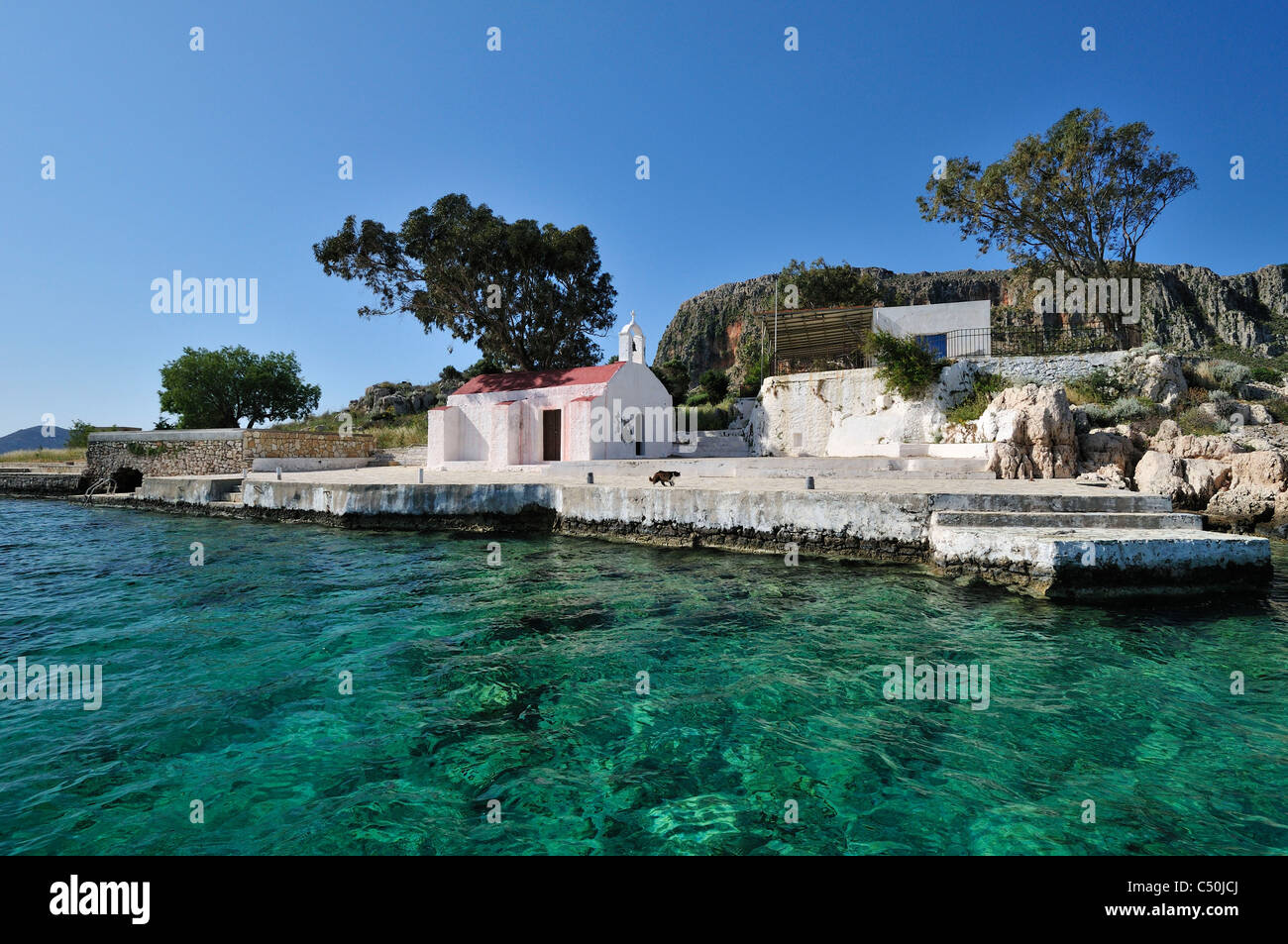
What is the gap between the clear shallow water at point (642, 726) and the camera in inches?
119

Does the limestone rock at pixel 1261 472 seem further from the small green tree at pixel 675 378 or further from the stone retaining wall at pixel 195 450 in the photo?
the stone retaining wall at pixel 195 450

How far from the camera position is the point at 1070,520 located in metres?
8.09

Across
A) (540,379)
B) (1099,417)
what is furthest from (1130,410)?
(540,379)

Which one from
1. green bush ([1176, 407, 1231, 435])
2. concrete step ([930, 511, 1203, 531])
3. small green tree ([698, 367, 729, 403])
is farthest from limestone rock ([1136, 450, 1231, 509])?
small green tree ([698, 367, 729, 403])

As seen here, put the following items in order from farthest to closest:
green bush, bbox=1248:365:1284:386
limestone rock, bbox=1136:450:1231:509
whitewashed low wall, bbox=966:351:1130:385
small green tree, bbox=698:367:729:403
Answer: small green tree, bbox=698:367:729:403 < whitewashed low wall, bbox=966:351:1130:385 < green bush, bbox=1248:365:1284:386 < limestone rock, bbox=1136:450:1231:509

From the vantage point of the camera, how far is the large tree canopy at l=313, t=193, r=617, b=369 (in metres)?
28.4

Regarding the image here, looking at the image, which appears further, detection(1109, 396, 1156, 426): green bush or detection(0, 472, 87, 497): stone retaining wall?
detection(0, 472, 87, 497): stone retaining wall

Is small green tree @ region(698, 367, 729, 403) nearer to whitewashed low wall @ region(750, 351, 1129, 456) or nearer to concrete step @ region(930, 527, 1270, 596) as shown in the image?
whitewashed low wall @ region(750, 351, 1129, 456)

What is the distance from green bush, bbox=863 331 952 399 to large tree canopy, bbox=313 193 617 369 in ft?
56.4

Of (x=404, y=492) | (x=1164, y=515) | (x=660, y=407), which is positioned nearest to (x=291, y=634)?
(x=404, y=492)

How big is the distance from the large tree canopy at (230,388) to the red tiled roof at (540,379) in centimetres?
2747

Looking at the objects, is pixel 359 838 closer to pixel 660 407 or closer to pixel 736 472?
pixel 736 472

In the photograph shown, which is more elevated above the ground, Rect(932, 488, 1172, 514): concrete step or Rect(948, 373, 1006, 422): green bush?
Rect(948, 373, 1006, 422): green bush

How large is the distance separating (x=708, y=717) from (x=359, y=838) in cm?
233
